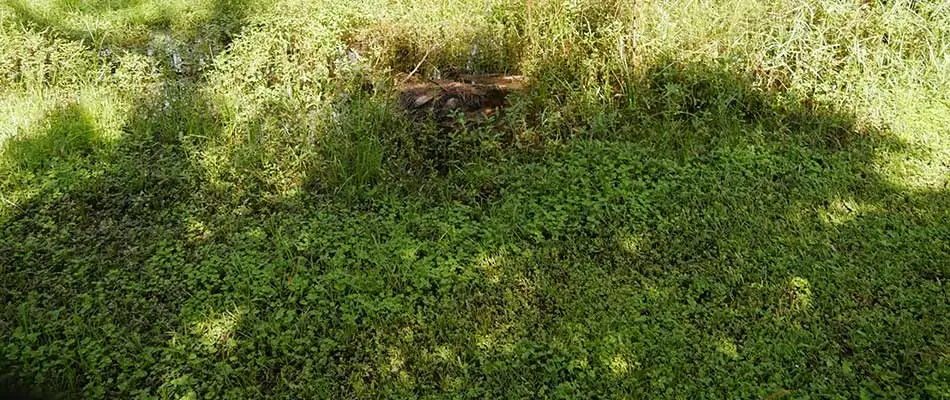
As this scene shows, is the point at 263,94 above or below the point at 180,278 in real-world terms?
above

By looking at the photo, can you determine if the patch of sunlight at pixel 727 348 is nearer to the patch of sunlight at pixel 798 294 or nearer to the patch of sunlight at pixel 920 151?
the patch of sunlight at pixel 798 294

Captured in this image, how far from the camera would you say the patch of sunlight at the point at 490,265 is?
10.7 ft

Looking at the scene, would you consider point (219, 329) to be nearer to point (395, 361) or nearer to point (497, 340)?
point (395, 361)

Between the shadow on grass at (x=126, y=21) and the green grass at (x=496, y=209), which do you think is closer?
the green grass at (x=496, y=209)

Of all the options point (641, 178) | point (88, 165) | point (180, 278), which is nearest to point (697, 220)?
point (641, 178)

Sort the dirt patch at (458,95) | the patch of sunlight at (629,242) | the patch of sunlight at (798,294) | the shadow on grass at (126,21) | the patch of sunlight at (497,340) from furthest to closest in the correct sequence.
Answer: the shadow on grass at (126,21) → the dirt patch at (458,95) → the patch of sunlight at (629,242) → the patch of sunlight at (798,294) → the patch of sunlight at (497,340)

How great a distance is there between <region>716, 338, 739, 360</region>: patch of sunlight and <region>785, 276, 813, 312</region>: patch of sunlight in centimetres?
38

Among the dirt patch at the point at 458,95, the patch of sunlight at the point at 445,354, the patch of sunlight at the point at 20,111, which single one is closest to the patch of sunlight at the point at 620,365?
the patch of sunlight at the point at 445,354

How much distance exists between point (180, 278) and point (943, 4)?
522cm

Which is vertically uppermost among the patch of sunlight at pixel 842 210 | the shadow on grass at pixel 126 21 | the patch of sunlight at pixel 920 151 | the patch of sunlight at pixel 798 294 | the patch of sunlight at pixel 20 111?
the shadow on grass at pixel 126 21

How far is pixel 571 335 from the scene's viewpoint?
2.90 metres

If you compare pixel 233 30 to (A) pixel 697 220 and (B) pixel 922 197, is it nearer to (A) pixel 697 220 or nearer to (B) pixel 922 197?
(A) pixel 697 220

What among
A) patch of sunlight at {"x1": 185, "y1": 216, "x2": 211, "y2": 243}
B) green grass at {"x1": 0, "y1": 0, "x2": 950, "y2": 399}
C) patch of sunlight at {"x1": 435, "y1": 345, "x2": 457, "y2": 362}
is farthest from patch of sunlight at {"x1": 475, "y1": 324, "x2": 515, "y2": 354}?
patch of sunlight at {"x1": 185, "y1": 216, "x2": 211, "y2": 243}

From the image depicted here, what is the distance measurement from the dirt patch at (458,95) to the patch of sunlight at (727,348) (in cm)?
226
